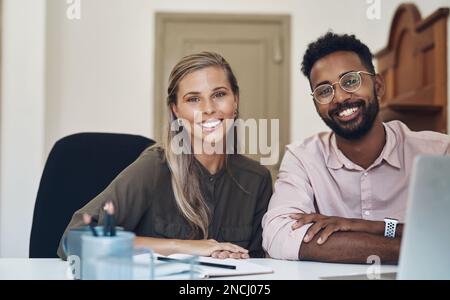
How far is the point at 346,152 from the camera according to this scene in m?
1.26

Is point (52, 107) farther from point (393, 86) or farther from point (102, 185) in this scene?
point (393, 86)

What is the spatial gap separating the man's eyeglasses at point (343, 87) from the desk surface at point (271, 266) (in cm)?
37

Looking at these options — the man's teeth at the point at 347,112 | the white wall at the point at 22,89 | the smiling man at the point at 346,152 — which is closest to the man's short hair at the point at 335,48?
the smiling man at the point at 346,152

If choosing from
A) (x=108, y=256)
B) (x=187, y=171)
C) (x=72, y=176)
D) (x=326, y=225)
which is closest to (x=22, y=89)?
(x=72, y=176)

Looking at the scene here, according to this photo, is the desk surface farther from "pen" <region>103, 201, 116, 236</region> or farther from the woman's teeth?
the woman's teeth

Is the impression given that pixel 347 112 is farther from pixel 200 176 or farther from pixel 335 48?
pixel 200 176

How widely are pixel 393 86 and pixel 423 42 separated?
238 mm

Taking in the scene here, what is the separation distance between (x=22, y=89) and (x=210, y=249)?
1.32 metres

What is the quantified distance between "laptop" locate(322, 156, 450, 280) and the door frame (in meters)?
0.63

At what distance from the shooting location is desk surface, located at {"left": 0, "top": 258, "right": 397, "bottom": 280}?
0.87m

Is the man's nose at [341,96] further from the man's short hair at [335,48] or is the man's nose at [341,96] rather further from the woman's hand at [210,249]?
the woman's hand at [210,249]

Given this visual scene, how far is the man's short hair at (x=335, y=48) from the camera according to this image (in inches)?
48.9

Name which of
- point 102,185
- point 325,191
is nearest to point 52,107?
point 102,185
